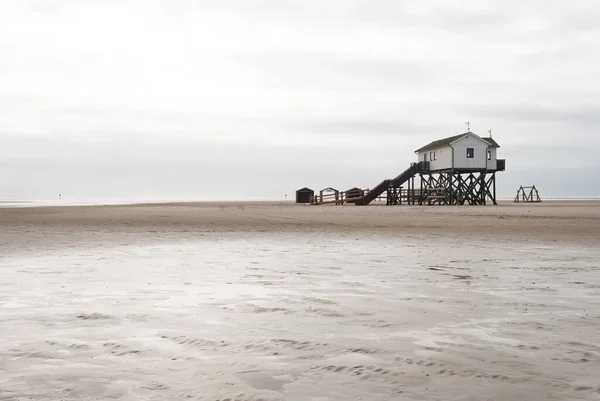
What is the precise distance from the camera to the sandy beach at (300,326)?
3902 millimetres

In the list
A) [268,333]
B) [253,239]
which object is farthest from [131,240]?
[268,333]

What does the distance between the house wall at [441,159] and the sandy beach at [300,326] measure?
1706 inches

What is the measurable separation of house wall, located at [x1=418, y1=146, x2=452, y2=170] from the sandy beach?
4333 cm

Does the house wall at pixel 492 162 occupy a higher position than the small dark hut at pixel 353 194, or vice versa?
the house wall at pixel 492 162

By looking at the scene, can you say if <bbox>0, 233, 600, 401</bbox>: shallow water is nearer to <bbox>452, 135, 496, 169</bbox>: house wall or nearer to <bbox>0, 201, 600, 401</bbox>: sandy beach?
<bbox>0, 201, 600, 401</bbox>: sandy beach

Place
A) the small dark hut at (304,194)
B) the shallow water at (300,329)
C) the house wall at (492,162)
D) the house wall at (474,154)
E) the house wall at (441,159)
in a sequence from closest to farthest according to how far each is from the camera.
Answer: the shallow water at (300,329) < the house wall at (474,154) < the house wall at (441,159) < the house wall at (492,162) < the small dark hut at (304,194)

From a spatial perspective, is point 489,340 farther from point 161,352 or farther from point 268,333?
point 161,352

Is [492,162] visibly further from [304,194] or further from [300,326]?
[300,326]

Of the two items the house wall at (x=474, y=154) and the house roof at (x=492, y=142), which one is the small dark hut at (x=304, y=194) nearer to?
the house wall at (x=474, y=154)

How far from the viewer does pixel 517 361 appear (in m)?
4.44

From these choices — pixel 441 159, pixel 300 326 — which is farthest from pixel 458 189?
pixel 300 326

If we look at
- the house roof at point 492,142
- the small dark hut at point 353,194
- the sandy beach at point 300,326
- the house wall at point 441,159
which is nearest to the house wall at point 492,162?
the house roof at point 492,142

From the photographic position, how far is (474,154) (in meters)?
54.8

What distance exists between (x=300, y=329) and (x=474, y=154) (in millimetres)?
52426
